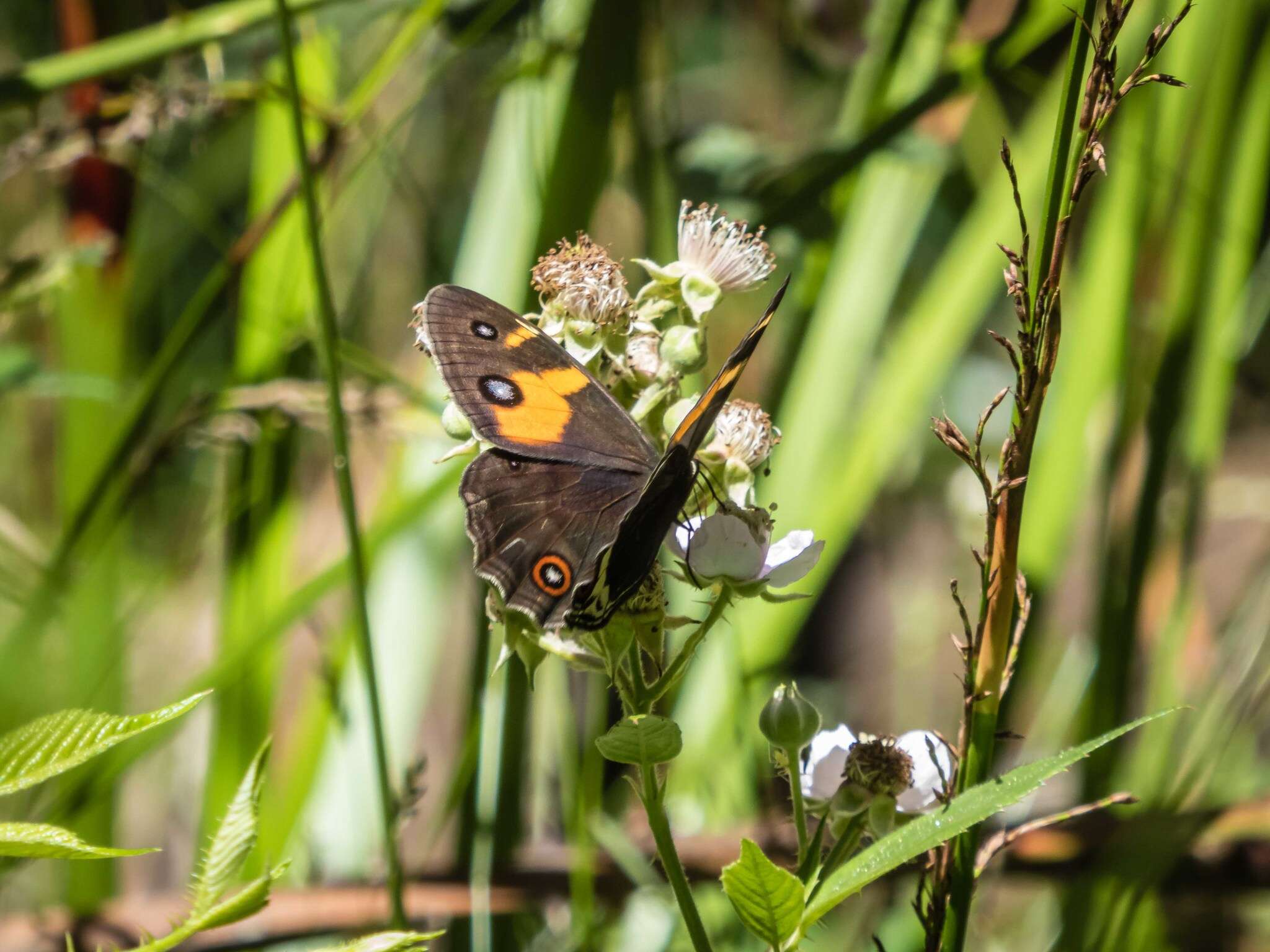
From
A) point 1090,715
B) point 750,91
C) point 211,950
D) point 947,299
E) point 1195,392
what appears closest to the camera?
point 211,950

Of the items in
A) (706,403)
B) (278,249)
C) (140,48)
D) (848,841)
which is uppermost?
(140,48)

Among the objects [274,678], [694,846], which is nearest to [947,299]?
[694,846]

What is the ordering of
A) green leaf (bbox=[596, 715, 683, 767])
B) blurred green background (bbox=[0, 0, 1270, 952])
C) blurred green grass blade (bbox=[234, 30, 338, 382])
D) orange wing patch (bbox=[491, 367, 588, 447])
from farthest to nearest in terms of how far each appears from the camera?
blurred green grass blade (bbox=[234, 30, 338, 382]), blurred green background (bbox=[0, 0, 1270, 952]), orange wing patch (bbox=[491, 367, 588, 447]), green leaf (bbox=[596, 715, 683, 767])

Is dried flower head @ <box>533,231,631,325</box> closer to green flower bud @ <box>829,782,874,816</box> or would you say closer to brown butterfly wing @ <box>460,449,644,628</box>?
brown butterfly wing @ <box>460,449,644,628</box>

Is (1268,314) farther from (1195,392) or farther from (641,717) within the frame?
(641,717)

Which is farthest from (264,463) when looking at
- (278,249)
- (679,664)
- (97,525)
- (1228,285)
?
(1228,285)

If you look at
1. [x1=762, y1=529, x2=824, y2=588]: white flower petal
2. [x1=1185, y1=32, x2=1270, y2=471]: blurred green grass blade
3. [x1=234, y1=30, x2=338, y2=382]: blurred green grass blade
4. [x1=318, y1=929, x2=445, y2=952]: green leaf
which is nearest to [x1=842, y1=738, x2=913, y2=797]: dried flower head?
[x1=762, y1=529, x2=824, y2=588]: white flower petal

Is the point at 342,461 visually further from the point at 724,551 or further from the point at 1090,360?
the point at 1090,360
